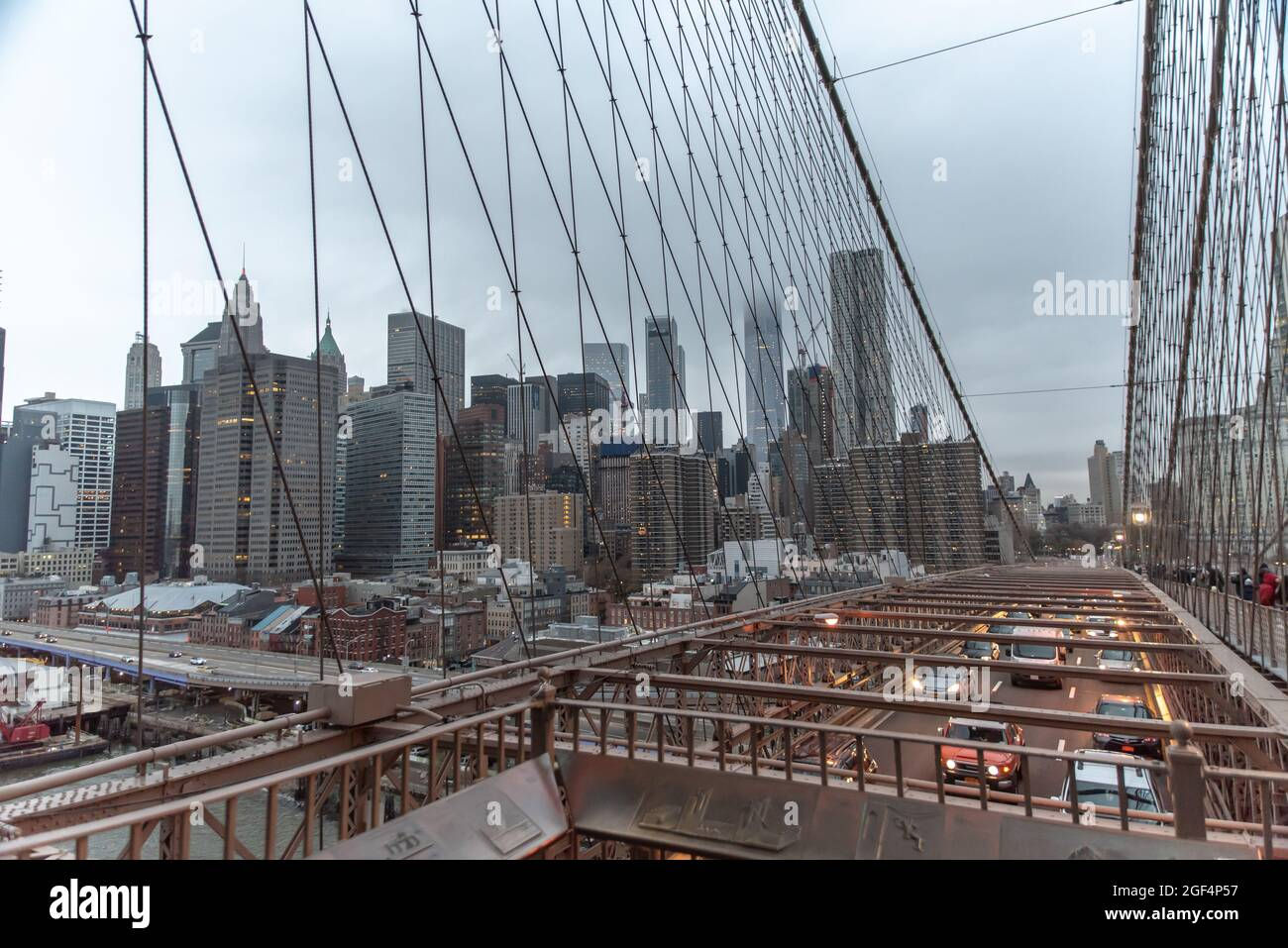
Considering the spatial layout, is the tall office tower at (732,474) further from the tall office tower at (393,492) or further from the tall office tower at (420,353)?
the tall office tower at (393,492)

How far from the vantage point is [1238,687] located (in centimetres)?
459

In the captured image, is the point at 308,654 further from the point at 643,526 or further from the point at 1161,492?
the point at 1161,492

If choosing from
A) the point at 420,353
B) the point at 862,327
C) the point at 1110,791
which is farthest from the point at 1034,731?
the point at 862,327

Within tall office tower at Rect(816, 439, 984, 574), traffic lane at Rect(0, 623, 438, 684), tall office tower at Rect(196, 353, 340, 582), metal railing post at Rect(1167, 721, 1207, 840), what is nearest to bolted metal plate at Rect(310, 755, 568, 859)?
metal railing post at Rect(1167, 721, 1207, 840)

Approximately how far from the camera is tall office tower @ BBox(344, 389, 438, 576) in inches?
554

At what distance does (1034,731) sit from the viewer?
Result: 1223 cm

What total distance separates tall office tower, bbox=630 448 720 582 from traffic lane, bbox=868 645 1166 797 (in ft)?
31.3

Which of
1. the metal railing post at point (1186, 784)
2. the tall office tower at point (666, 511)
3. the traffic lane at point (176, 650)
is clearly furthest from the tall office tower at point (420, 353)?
the metal railing post at point (1186, 784)

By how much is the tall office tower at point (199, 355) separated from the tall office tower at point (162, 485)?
872mm

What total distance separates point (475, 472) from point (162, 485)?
5.81 metres

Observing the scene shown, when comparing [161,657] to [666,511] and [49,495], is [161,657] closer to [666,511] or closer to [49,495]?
[49,495]

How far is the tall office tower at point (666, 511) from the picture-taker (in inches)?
862

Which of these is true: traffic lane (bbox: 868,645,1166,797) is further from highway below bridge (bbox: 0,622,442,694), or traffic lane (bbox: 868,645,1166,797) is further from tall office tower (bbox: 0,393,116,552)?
tall office tower (bbox: 0,393,116,552)
